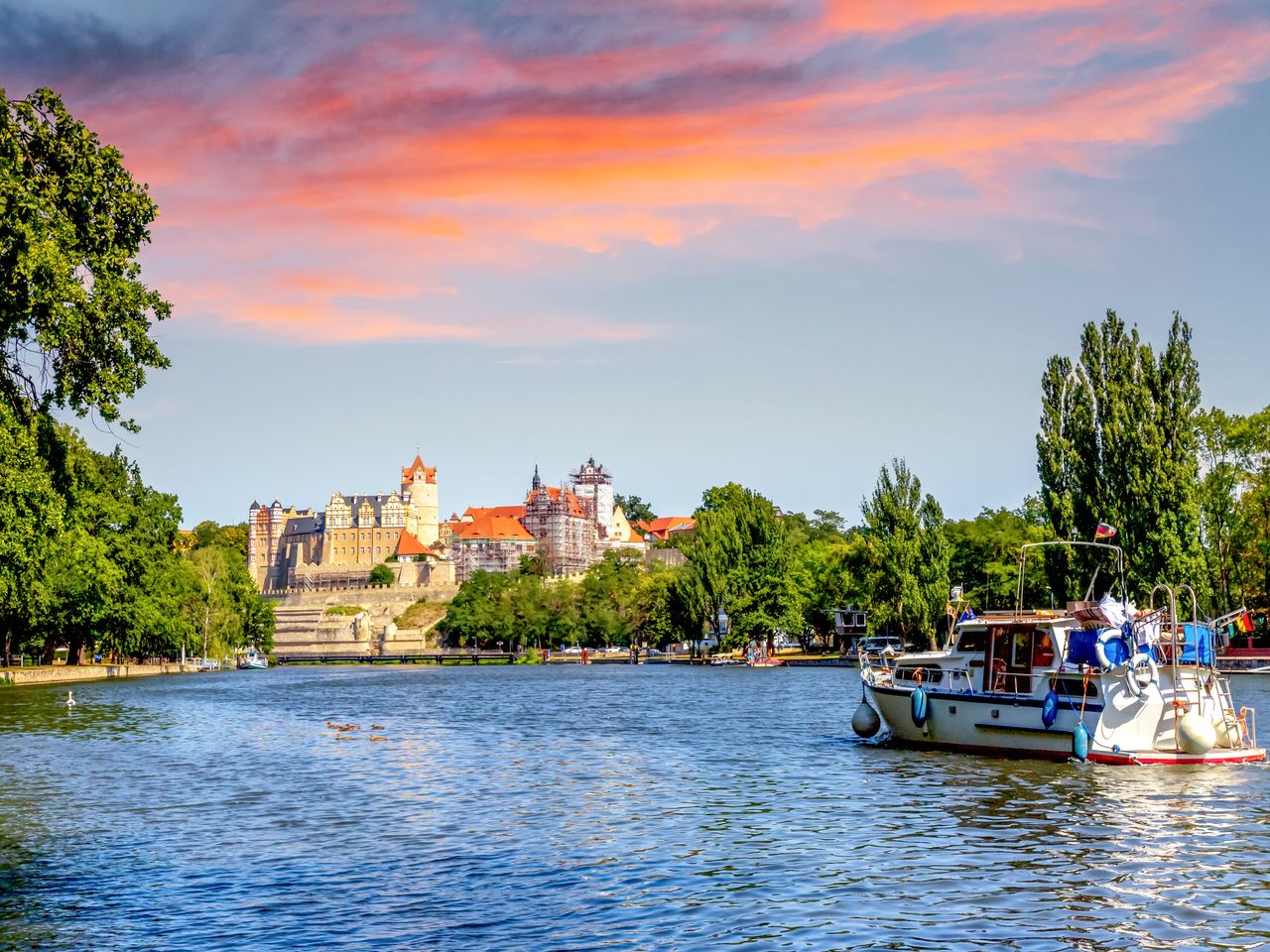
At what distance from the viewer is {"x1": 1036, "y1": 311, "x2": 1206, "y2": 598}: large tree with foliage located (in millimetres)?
70562

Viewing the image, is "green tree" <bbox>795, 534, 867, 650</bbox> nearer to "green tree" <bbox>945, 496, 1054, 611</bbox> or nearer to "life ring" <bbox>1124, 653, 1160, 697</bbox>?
"green tree" <bbox>945, 496, 1054, 611</bbox>

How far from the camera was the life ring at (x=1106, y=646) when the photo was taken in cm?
3269

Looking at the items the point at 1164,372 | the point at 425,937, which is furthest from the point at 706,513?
the point at 425,937

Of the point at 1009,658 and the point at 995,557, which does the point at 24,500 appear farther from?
the point at 995,557

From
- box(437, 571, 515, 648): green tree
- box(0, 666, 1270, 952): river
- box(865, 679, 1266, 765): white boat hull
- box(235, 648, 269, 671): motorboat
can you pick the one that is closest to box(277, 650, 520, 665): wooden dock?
box(437, 571, 515, 648): green tree

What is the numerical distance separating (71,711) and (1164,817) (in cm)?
4483

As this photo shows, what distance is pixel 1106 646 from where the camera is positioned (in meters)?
32.8

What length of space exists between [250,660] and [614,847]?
409 feet

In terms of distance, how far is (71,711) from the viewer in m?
55.4

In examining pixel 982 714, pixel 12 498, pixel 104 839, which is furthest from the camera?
pixel 12 498

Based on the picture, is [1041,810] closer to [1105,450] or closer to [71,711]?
[71,711]

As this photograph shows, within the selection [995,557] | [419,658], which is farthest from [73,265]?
[419,658]

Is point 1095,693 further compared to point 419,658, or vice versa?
point 419,658

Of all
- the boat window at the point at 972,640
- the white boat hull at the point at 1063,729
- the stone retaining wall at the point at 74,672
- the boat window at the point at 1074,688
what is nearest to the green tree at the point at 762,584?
the stone retaining wall at the point at 74,672
